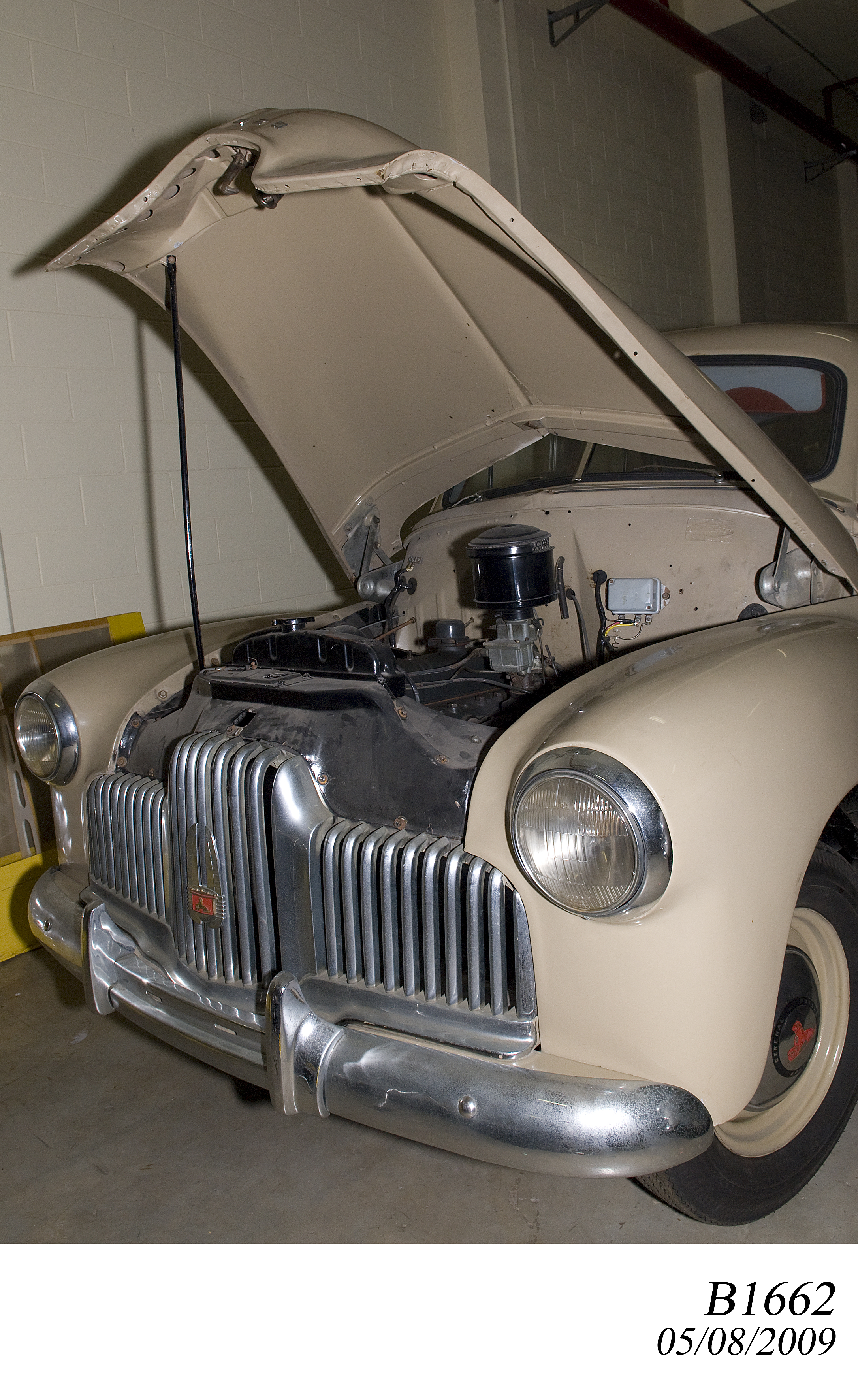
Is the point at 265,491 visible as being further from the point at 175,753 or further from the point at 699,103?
the point at 699,103

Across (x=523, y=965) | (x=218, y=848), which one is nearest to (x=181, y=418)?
(x=218, y=848)

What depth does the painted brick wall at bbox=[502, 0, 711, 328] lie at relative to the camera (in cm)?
718

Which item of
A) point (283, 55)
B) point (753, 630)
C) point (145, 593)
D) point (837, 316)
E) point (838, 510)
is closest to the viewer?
point (753, 630)

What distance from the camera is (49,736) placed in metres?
2.68

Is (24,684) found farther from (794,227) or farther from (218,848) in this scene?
(794,227)

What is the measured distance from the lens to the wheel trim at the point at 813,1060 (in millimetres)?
1953

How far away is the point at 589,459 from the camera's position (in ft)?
10.3

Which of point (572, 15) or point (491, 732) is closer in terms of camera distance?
point (491, 732)

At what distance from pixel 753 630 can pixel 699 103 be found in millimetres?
9495

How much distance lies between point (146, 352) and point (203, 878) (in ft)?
11.6

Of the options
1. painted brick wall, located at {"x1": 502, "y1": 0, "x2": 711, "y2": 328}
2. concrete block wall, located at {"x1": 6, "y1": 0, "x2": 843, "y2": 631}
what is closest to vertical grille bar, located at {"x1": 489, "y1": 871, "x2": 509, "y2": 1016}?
concrete block wall, located at {"x1": 6, "y1": 0, "x2": 843, "y2": 631}

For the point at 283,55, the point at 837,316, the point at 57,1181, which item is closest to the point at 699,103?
the point at 837,316

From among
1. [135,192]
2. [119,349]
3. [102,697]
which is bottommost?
[102,697]

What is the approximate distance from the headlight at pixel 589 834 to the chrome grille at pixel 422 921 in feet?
0.42
